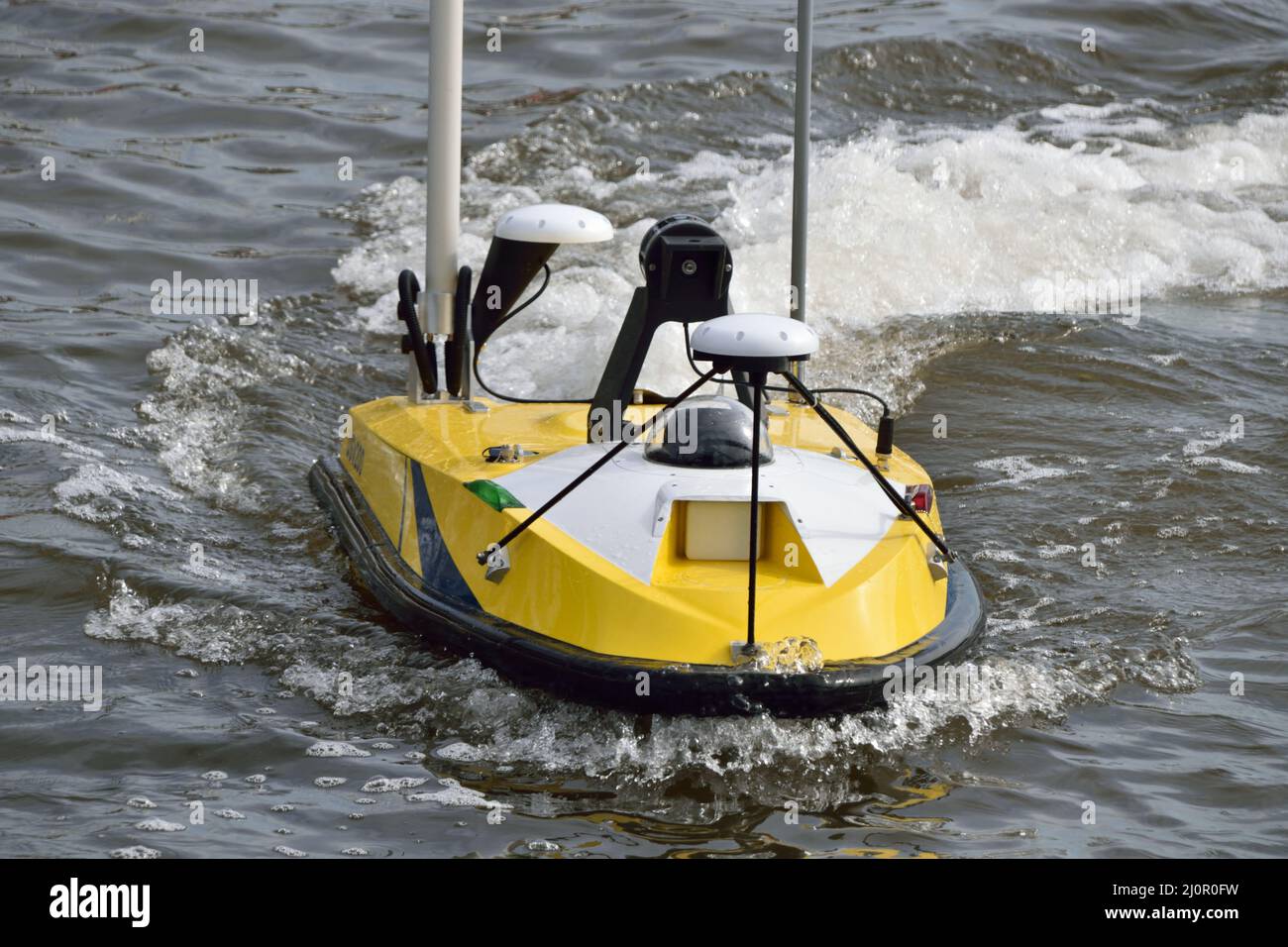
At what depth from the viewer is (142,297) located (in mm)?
10023

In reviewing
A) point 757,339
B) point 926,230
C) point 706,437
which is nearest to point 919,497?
point 706,437

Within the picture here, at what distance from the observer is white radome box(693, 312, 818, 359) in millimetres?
4457

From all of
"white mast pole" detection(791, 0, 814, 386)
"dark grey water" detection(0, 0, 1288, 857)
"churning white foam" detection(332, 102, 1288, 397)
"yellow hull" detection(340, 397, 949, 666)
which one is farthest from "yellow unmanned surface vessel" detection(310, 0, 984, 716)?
"churning white foam" detection(332, 102, 1288, 397)

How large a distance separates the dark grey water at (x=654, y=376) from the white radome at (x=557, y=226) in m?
1.45

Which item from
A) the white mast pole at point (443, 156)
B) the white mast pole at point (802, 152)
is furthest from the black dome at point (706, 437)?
the white mast pole at point (802, 152)

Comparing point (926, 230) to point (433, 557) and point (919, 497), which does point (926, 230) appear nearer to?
point (919, 497)

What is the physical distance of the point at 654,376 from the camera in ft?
28.1

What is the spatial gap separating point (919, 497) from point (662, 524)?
0.92 meters

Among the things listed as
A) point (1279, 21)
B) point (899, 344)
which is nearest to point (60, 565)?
point (899, 344)

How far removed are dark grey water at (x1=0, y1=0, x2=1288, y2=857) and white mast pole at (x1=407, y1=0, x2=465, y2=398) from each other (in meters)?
1.16

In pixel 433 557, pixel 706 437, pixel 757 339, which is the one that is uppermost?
pixel 757 339

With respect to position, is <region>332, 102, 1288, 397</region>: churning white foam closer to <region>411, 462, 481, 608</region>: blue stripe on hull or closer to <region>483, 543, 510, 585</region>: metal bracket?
<region>411, 462, 481, 608</region>: blue stripe on hull

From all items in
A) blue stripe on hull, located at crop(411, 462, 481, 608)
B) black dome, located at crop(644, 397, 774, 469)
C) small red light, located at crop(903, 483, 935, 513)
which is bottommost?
blue stripe on hull, located at crop(411, 462, 481, 608)
